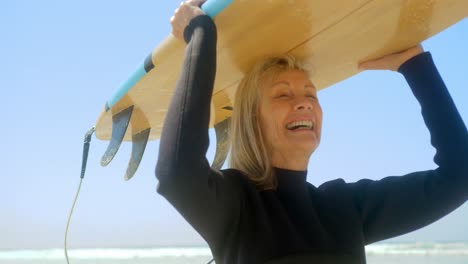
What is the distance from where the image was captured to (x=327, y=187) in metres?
1.31

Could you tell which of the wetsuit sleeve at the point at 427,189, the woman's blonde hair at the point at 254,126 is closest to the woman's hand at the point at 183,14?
Answer: the woman's blonde hair at the point at 254,126

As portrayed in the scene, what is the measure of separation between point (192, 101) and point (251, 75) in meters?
0.53

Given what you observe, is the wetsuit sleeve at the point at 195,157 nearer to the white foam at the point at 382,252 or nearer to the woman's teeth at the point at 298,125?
the woman's teeth at the point at 298,125

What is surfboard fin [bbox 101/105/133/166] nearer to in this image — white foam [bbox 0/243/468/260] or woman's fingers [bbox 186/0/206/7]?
woman's fingers [bbox 186/0/206/7]

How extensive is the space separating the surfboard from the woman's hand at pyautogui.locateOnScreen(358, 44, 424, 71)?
0.02 meters

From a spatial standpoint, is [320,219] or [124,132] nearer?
[320,219]

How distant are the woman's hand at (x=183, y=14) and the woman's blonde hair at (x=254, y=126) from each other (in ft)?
1.00

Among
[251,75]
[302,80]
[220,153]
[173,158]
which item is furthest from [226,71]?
[173,158]

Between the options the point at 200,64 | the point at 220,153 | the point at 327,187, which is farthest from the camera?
the point at 220,153

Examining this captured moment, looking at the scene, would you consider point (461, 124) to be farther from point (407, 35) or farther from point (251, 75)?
point (251, 75)

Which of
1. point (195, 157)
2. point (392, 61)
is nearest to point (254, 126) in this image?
point (195, 157)

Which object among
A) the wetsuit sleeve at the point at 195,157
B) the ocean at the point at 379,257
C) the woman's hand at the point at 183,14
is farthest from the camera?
the ocean at the point at 379,257

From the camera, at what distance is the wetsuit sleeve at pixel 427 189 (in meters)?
1.27

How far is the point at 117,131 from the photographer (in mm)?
1938
